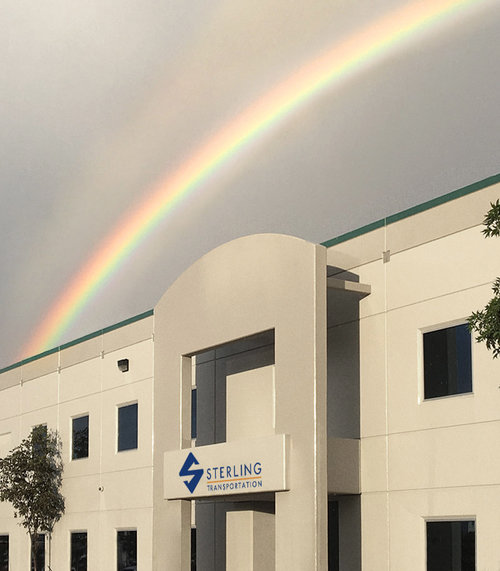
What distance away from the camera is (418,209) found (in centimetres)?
2045

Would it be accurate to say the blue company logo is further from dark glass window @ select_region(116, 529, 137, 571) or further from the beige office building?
dark glass window @ select_region(116, 529, 137, 571)

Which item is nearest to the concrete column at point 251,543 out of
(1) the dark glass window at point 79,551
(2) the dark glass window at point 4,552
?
(1) the dark glass window at point 79,551

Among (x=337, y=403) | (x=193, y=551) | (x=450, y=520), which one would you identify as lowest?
(x=193, y=551)

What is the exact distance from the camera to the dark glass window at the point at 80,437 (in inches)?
1310

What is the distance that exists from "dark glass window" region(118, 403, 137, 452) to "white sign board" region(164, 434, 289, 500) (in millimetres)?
5771

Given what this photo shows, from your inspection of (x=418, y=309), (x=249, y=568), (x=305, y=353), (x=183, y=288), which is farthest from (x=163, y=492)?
(x=418, y=309)

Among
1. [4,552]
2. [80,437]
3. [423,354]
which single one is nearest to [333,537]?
[423,354]

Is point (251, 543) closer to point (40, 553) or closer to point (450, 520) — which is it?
point (450, 520)

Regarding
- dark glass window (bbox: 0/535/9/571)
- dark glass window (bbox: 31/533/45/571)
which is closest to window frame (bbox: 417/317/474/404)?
dark glass window (bbox: 31/533/45/571)

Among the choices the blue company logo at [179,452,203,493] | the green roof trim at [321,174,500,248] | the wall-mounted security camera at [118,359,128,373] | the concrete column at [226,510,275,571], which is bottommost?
the concrete column at [226,510,275,571]

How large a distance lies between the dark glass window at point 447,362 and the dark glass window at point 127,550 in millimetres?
12682

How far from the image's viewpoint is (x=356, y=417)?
70.9 ft

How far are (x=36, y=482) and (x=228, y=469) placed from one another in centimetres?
1337

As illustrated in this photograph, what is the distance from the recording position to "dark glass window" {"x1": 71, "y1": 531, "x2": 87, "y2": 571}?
3233cm
